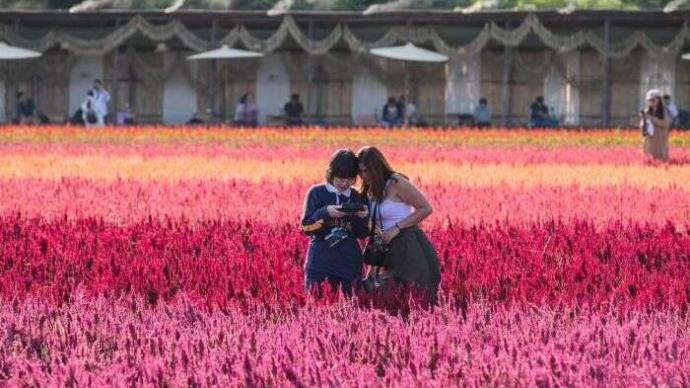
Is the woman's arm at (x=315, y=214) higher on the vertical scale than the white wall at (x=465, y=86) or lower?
lower

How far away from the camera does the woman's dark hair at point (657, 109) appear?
23828 millimetres

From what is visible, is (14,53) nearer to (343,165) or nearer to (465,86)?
(465,86)

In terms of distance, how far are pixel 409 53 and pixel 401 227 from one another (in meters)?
28.5

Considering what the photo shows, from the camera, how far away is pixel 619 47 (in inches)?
1511

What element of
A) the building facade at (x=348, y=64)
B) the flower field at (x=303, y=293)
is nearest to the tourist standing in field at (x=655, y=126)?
the flower field at (x=303, y=293)

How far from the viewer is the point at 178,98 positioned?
136 ft

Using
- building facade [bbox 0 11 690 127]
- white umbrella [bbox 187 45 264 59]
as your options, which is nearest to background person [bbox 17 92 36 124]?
building facade [bbox 0 11 690 127]

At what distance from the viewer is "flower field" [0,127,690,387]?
6648 mm

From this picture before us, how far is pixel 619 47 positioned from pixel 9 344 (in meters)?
32.1

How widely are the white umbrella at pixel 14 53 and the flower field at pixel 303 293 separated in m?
16.9

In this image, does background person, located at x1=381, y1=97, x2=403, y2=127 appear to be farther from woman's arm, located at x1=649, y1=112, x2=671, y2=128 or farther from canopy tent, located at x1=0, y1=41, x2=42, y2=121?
woman's arm, located at x1=649, y1=112, x2=671, y2=128

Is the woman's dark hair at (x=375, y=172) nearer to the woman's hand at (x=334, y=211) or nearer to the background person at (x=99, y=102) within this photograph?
the woman's hand at (x=334, y=211)

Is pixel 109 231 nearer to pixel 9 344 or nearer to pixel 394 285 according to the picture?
pixel 394 285

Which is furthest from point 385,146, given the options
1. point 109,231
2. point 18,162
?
point 109,231
